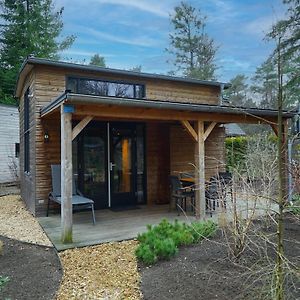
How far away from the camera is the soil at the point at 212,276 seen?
3.26 m

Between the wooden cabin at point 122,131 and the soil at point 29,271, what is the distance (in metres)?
2.17

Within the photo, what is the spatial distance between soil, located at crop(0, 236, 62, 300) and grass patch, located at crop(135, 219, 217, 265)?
116 centimetres

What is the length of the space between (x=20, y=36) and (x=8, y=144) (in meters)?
7.74

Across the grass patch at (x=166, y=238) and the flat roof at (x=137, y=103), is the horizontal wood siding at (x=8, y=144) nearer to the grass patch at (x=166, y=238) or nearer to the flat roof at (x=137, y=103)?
the flat roof at (x=137, y=103)

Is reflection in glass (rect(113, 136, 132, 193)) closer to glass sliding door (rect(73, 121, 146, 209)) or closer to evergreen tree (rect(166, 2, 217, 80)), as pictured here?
glass sliding door (rect(73, 121, 146, 209))

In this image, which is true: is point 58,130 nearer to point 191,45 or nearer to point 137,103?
point 137,103

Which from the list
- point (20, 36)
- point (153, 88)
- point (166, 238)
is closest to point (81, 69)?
point (153, 88)

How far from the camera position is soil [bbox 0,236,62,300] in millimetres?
3562

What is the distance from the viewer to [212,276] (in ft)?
12.3

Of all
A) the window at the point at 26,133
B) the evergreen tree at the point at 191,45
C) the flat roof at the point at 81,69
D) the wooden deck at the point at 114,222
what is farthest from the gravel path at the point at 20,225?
the evergreen tree at the point at 191,45

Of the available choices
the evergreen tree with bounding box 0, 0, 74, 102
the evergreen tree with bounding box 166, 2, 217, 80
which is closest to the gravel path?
the evergreen tree with bounding box 0, 0, 74, 102

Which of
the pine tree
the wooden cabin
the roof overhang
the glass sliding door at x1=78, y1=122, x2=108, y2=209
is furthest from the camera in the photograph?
the pine tree

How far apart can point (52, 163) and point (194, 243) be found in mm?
4468

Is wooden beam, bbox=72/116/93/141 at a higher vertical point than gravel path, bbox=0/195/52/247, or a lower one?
higher
